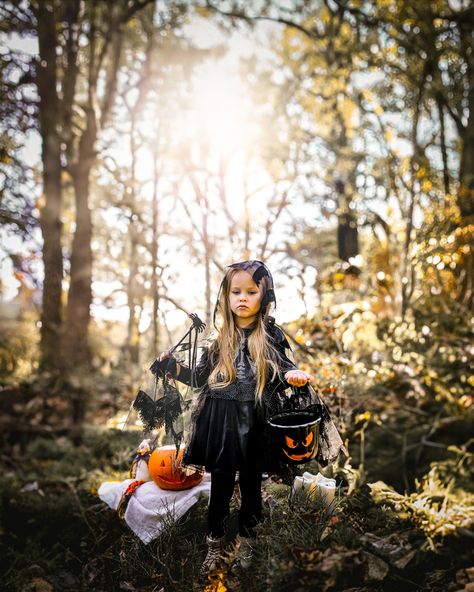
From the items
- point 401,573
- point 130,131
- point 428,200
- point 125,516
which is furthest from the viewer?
point 130,131

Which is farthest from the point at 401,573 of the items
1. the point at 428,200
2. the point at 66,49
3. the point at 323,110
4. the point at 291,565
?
the point at 66,49

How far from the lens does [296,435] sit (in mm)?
2271

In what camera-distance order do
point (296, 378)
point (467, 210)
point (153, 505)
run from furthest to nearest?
point (467, 210) < point (153, 505) < point (296, 378)

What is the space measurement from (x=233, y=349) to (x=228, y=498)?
36.6 inches

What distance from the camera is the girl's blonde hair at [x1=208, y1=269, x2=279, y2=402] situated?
259 centimetres

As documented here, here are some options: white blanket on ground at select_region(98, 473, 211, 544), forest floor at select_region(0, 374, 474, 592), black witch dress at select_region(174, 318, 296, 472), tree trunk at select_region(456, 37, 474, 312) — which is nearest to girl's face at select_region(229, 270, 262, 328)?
black witch dress at select_region(174, 318, 296, 472)

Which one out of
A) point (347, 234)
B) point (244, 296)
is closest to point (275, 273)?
point (244, 296)

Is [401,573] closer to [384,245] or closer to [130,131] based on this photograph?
[384,245]

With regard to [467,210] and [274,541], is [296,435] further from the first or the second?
[467,210]

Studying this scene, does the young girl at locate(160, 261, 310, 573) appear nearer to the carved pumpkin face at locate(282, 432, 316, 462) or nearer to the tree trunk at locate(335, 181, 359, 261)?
the carved pumpkin face at locate(282, 432, 316, 462)

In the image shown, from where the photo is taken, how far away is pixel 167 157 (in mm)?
12477

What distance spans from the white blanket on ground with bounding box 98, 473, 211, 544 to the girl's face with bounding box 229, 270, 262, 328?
1.37 m

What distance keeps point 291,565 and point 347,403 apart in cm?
199

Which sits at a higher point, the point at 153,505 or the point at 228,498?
the point at 228,498
